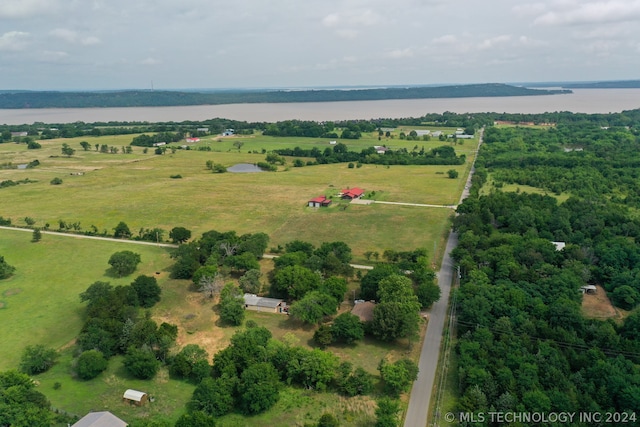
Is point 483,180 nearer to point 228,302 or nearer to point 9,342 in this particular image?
point 228,302

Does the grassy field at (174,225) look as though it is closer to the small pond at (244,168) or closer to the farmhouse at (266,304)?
the farmhouse at (266,304)

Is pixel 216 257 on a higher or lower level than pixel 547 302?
higher

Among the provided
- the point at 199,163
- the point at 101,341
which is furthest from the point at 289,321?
the point at 199,163

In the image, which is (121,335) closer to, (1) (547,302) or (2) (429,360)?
(2) (429,360)

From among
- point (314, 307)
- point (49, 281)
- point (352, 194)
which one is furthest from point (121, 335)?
point (352, 194)

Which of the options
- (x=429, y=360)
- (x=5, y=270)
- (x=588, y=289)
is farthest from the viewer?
(x=5, y=270)
